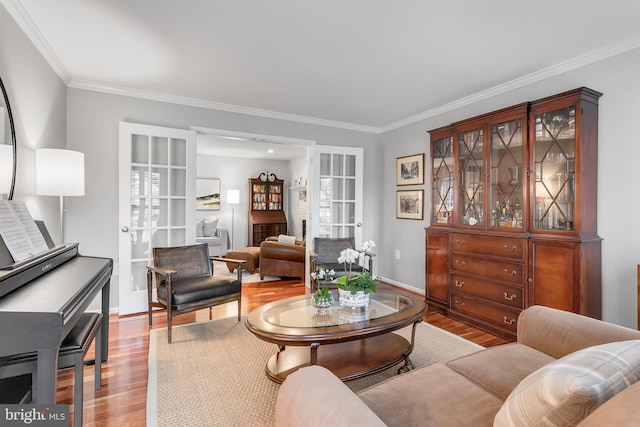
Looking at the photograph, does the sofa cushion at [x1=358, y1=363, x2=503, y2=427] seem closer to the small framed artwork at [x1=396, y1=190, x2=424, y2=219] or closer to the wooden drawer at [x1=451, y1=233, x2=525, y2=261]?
the wooden drawer at [x1=451, y1=233, x2=525, y2=261]

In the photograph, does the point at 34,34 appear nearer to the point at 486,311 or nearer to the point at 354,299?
the point at 354,299

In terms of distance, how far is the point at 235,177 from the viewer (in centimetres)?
815

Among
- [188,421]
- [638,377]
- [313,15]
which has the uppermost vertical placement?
[313,15]

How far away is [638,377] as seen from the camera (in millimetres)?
827

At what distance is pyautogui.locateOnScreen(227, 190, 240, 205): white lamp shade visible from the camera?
793 centimetres

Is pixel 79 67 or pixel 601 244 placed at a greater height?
pixel 79 67

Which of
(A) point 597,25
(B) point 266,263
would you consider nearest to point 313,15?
(A) point 597,25

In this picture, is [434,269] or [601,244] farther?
[434,269]

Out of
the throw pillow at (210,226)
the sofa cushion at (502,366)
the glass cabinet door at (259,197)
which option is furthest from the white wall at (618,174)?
the throw pillow at (210,226)

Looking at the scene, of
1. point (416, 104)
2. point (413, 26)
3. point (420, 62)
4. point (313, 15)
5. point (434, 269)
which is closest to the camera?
point (313, 15)

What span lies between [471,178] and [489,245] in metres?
0.74

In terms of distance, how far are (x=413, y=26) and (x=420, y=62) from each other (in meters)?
0.61

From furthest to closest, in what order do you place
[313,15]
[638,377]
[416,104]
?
[416,104], [313,15], [638,377]

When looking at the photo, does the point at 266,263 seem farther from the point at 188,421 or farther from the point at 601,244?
the point at 601,244
